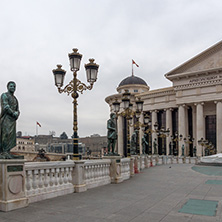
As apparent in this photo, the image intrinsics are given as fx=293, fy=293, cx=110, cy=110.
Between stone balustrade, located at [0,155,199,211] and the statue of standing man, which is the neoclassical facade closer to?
stone balustrade, located at [0,155,199,211]

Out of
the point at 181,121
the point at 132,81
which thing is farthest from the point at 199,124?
the point at 132,81

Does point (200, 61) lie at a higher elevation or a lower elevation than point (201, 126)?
higher

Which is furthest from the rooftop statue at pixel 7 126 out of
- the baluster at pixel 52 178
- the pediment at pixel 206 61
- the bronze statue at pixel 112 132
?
the pediment at pixel 206 61

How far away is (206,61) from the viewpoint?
5906cm

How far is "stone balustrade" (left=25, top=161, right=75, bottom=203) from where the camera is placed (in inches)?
352

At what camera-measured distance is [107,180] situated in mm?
13844

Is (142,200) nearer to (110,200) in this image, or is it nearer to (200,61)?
(110,200)

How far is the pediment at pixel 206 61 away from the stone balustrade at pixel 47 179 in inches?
2044

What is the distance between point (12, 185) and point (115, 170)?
713 cm

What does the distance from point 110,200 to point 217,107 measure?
52.5 metres

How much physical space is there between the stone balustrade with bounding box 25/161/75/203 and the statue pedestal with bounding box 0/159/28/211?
0.52 metres

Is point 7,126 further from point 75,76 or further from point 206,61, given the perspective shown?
point 206,61

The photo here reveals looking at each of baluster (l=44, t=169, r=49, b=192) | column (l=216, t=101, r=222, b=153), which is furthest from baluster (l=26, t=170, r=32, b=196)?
column (l=216, t=101, r=222, b=153)

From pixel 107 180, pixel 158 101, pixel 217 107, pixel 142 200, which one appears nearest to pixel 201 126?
pixel 217 107
